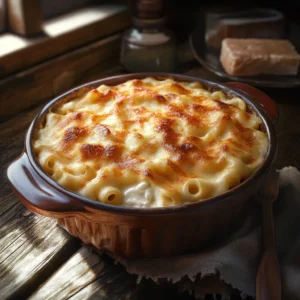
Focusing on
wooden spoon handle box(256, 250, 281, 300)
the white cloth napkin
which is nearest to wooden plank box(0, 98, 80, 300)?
the white cloth napkin

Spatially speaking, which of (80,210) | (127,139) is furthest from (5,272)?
(127,139)

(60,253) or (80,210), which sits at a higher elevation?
(80,210)

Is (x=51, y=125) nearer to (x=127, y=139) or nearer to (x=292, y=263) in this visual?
(x=127, y=139)

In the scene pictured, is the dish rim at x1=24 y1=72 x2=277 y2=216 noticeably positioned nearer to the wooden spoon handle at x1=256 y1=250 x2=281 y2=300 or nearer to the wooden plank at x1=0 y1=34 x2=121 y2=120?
the wooden spoon handle at x1=256 y1=250 x2=281 y2=300

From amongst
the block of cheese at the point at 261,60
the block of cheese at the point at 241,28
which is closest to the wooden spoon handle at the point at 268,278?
the block of cheese at the point at 261,60

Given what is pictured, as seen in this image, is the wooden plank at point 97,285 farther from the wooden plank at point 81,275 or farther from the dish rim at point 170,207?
the dish rim at point 170,207

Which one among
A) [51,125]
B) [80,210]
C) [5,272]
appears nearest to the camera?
[80,210]
